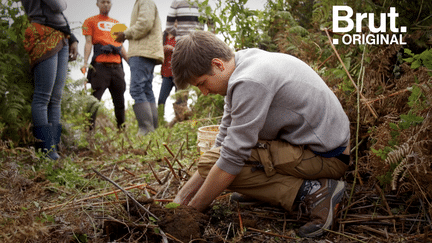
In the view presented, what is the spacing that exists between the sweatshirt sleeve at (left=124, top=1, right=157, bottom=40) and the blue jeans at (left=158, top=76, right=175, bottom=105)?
1171mm

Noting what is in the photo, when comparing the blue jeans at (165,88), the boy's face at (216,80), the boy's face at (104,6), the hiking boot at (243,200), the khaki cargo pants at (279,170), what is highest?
the boy's face at (104,6)

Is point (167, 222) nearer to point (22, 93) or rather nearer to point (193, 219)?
point (193, 219)

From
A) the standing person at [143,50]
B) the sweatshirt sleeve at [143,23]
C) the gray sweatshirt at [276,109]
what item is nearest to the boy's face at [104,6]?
the standing person at [143,50]

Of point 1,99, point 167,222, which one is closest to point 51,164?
point 1,99

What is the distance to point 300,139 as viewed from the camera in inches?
77.6

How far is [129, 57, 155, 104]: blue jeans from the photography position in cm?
489

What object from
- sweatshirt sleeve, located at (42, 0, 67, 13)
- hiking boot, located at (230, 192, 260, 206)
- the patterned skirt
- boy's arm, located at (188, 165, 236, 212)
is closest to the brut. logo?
hiking boot, located at (230, 192, 260, 206)

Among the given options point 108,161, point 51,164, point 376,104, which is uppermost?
point 376,104

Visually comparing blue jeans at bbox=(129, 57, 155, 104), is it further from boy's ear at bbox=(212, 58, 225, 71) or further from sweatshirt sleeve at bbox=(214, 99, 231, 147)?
boy's ear at bbox=(212, 58, 225, 71)

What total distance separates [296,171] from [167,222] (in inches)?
30.7

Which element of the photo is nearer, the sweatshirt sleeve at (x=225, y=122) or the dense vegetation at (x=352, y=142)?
the dense vegetation at (x=352, y=142)

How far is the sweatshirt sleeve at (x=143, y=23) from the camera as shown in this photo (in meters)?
4.73

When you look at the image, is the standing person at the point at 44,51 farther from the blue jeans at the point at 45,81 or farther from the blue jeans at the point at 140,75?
the blue jeans at the point at 140,75

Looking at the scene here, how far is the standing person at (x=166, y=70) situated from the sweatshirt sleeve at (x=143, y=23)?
38.1 inches
